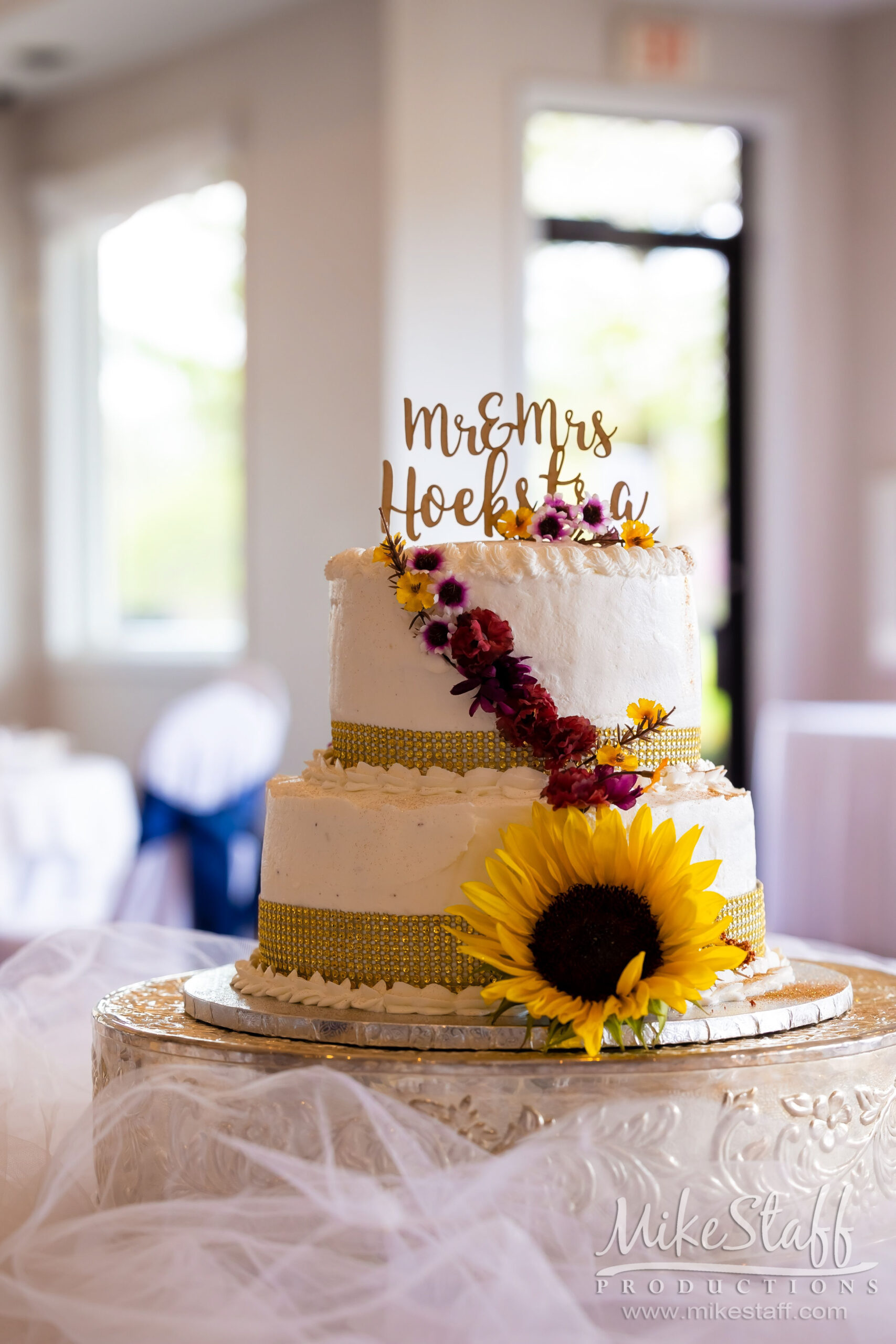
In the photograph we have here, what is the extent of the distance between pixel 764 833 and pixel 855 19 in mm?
3529

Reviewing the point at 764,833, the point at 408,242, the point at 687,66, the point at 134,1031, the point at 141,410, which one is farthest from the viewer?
the point at 141,410

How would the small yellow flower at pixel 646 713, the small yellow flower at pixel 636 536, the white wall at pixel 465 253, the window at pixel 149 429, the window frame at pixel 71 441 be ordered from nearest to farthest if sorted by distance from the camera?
the small yellow flower at pixel 646 713
the small yellow flower at pixel 636 536
the white wall at pixel 465 253
the window at pixel 149 429
the window frame at pixel 71 441

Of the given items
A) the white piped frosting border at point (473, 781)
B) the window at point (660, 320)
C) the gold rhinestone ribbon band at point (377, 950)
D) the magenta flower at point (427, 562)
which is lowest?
the gold rhinestone ribbon band at point (377, 950)

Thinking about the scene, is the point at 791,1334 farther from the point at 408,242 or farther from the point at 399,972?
the point at 408,242

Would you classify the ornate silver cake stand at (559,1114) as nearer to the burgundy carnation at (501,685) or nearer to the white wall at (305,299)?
the burgundy carnation at (501,685)

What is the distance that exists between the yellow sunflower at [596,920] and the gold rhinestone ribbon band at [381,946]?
0.04 meters

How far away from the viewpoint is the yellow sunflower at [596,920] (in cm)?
143

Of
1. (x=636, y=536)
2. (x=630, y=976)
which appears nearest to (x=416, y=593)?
(x=636, y=536)

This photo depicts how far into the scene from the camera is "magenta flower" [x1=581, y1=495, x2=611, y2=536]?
1.74 m

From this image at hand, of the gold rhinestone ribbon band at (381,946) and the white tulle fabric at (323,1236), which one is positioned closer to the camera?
the white tulle fabric at (323,1236)

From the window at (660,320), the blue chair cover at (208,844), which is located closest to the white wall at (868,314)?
the window at (660,320)

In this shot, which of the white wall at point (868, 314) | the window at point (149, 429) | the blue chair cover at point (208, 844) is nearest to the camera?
the blue chair cover at point (208, 844)

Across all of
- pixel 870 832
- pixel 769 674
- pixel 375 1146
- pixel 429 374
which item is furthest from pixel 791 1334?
pixel 769 674

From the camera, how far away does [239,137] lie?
650cm
